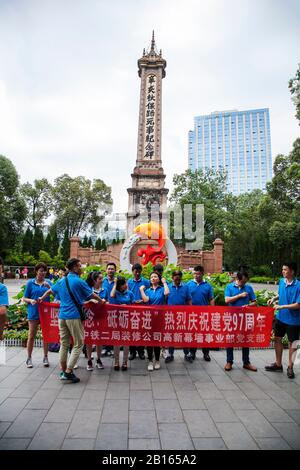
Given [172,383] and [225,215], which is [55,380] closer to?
[172,383]

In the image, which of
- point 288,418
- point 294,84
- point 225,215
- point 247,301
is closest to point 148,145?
point 225,215

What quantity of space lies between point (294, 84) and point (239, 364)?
14867 millimetres

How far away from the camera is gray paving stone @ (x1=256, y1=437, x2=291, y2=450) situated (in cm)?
277

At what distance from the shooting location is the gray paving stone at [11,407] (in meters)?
3.27

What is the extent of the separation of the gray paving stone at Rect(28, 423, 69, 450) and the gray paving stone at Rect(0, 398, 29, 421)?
1.45 ft

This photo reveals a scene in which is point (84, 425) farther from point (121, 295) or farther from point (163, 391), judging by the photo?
point (121, 295)

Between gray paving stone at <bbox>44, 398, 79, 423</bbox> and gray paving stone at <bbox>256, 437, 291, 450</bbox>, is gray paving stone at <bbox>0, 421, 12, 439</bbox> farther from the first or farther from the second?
gray paving stone at <bbox>256, 437, 291, 450</bbox>

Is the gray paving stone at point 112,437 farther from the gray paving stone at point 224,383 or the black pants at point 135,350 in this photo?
the black pants at point 135,350

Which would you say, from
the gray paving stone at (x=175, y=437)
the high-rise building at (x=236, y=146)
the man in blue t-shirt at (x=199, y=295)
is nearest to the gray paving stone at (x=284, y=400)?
the gray paving stone at (x=175, y=437)

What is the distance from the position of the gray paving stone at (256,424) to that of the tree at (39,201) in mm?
36441

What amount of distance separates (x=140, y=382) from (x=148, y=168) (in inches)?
991

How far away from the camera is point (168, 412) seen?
135 inches

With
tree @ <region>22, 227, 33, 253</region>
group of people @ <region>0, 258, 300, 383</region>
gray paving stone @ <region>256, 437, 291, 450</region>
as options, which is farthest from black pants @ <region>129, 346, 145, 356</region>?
tree @ <region>22, 227, 33, 253</region>
